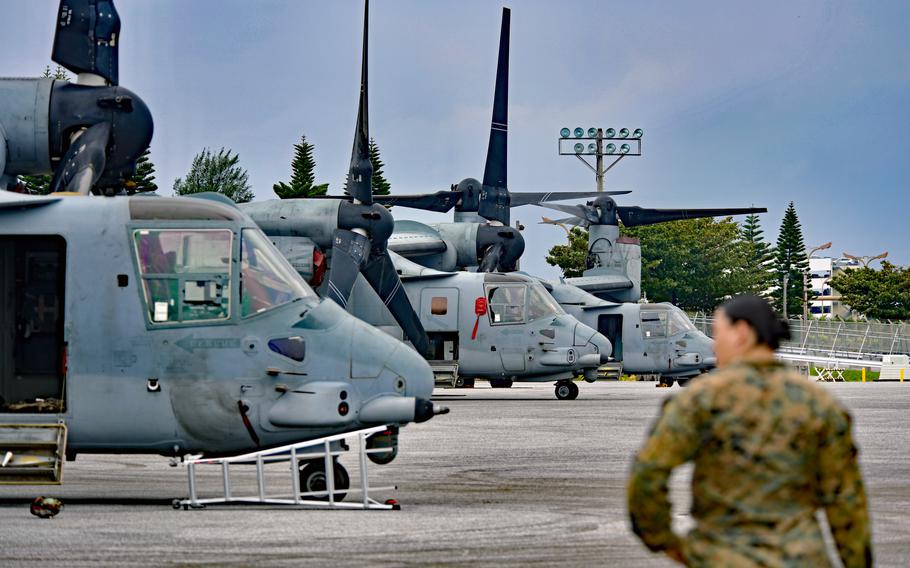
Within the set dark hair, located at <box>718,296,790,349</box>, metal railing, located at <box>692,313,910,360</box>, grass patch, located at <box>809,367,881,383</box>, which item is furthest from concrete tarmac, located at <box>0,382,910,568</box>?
metal railing, located at <box>692,313,910,360</box>

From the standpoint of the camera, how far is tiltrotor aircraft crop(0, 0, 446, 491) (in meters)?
12.4

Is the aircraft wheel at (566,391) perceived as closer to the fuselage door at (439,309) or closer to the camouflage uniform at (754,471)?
the fuselage door at (439,309)

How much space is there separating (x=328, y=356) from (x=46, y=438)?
2659 mm

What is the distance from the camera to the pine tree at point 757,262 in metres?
124

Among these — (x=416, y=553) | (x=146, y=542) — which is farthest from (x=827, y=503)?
(x=146, y=542)

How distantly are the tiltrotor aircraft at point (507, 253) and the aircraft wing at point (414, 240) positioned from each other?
3cm

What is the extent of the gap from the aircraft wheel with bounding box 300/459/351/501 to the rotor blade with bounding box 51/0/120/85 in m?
8.14

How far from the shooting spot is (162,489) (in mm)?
14227

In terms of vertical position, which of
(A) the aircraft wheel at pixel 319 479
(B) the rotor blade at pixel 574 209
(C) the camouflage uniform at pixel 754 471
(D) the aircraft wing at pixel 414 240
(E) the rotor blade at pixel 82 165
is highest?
(B) the rotor blade at pixel 574 209

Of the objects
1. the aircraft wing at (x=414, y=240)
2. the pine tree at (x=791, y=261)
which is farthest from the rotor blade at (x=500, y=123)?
the pine tree at (x=791, y=261)

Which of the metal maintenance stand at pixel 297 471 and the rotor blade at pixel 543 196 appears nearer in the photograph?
the metal maintenance stand at pixel 297 471

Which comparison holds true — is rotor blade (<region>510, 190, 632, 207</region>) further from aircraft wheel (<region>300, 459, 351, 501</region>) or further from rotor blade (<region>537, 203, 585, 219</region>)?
aircraft wheel (<region>300, 459, 351, 501</region>)

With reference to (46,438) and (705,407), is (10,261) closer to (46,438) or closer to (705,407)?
(46,438)

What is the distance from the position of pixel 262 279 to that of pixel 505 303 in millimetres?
22077
